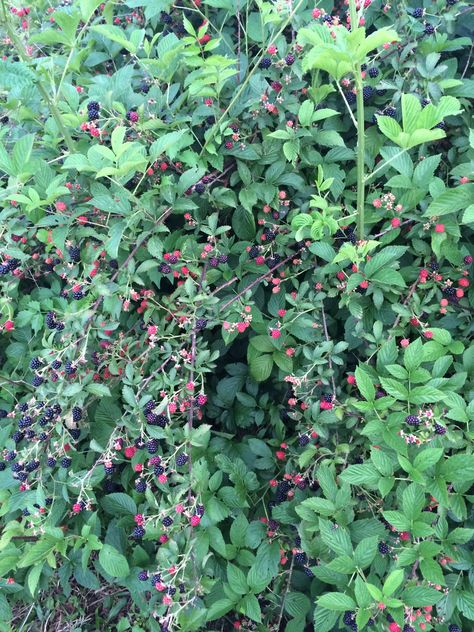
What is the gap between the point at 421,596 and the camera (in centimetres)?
154

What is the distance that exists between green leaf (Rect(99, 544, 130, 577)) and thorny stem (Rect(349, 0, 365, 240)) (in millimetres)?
1548

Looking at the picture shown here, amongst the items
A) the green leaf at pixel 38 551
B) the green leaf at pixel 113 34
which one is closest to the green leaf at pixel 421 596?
the green leaf at pixel 38 551

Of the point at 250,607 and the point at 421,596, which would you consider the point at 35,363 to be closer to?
the point at 250,607

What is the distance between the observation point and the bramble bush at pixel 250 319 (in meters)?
1.76

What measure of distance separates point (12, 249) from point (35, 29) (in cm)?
138

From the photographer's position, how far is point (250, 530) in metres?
2.08

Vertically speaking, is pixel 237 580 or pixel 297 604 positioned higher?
pixel 237 580

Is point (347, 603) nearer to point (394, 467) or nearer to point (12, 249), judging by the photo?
point (394, 467)

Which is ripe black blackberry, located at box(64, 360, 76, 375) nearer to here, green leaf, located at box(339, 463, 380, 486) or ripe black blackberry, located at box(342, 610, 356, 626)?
green leaf, located at box(339, 463, 380, 486)

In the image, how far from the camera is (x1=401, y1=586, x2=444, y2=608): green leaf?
152 centimetres

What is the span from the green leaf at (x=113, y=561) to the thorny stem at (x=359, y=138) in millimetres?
1548

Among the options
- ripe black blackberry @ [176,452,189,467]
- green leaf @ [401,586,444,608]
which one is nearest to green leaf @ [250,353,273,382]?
ripe black blackberry @ [176,452,189,467]

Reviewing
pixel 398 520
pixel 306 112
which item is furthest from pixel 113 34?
pixel 398 520

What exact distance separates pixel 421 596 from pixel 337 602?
0.25 meters
